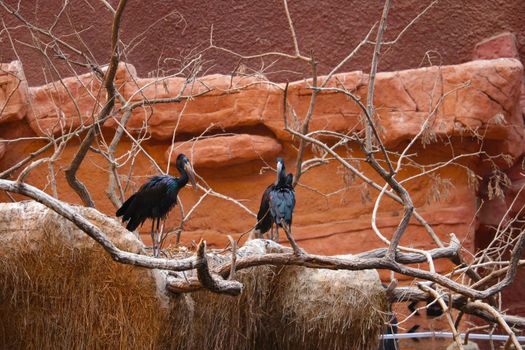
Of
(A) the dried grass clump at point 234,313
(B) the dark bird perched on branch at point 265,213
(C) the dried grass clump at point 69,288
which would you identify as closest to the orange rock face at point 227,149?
(B) the dark bird perched on branch at point 265,213

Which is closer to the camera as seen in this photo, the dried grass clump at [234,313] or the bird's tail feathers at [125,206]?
the dried grass clump at [234,313]

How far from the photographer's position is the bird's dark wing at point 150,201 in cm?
711

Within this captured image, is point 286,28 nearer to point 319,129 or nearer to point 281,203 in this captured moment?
point 319,129

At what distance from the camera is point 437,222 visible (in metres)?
9.73

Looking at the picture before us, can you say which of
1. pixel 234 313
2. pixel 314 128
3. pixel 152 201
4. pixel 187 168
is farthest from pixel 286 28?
pixel 234 313

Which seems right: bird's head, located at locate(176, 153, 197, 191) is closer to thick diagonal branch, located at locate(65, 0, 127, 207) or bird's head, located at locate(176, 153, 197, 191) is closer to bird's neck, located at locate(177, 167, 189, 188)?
bird's neck, located at locate(177, 167, 189, 188)

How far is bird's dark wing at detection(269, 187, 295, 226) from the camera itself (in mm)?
6953

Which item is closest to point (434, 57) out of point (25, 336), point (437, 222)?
point (437, 222)

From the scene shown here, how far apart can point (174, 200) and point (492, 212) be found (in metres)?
4.22

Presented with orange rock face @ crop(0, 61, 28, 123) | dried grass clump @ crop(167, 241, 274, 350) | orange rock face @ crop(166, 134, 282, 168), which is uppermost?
orange rock face @ crop(0, 61, 28, 123)

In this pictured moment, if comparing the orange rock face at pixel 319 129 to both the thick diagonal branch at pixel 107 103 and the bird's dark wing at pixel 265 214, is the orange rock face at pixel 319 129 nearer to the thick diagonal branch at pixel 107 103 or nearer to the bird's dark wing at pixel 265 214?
the bird's dark wing at pixel 265 214

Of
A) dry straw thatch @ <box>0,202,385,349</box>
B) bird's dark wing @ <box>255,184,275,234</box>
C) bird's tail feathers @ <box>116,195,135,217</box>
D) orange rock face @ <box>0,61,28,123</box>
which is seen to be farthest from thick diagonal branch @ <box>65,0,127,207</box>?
orange rock face @ <box>0,61,28,123</box>

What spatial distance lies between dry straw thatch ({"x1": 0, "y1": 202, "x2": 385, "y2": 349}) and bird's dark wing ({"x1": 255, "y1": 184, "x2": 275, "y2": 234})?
1114mm

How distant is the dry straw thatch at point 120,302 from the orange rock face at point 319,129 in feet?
10.00
